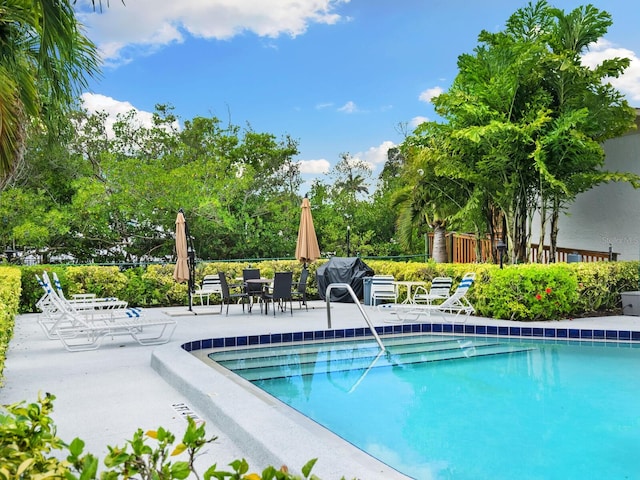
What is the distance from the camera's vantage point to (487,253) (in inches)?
648

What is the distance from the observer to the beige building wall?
1393cm

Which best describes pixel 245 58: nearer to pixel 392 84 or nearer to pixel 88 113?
pixel 392 84

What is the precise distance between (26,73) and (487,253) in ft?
40.9

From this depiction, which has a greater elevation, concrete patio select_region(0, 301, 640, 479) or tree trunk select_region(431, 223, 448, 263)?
tree trunk select_region(431, 223, 448, 263)

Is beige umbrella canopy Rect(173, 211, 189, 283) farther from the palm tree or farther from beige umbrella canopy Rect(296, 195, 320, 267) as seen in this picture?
the palm tree

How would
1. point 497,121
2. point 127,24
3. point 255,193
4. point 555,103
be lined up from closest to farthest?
1. point 497,121
2. point 555,103
3. point 255,193
4. point 127,24

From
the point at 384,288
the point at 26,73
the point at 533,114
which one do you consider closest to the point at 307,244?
the point at 384,288

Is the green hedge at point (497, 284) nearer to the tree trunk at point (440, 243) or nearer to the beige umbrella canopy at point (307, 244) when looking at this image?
the beige umbrella canopy at point (307, 244)

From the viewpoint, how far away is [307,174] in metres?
31.6

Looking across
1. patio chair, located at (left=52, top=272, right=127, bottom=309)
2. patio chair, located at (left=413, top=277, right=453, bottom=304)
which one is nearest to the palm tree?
patio chair, located at (left=52, top=272, right=127, bottom=309)

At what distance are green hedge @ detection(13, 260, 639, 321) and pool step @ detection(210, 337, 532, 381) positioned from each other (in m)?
1.75

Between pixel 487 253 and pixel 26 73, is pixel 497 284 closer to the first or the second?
pixel 487 253

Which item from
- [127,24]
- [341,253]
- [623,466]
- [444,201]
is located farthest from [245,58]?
[623,466]

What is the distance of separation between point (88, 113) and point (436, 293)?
1962cm
